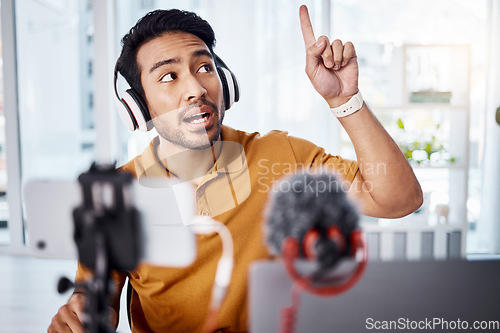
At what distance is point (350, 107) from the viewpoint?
797 millimetres

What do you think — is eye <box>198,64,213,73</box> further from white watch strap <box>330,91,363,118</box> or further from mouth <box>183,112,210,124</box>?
white watch strap <box>330,91,363,118</box>

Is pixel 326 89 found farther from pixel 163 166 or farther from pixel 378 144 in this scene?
pixel 163 166

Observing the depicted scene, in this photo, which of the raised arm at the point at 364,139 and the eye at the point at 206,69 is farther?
the eye at the point at 206,69

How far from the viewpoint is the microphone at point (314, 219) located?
35cm

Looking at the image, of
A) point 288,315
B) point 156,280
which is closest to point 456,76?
point 156,280

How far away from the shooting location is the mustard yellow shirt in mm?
847

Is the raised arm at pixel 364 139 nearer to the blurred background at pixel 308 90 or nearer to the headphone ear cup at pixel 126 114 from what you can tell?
the headphone ear cup at pixel 126 114

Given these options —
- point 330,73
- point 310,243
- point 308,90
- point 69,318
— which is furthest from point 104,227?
point 308,90

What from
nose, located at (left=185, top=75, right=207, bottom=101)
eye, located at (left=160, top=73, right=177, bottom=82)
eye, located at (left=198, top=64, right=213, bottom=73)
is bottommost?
nose, located at (left=185, top=75, right=207, bottom=101)

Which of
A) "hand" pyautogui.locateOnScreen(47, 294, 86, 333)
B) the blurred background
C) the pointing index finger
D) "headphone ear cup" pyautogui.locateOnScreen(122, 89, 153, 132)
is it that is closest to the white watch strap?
the pointing index finger

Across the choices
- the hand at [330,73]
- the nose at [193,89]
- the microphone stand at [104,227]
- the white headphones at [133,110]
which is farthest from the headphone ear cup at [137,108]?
the microphone stand at [104,227]

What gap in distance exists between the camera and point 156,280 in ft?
2.83

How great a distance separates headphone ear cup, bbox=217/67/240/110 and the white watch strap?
33cm

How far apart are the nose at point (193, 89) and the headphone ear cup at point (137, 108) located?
0.39 ft
